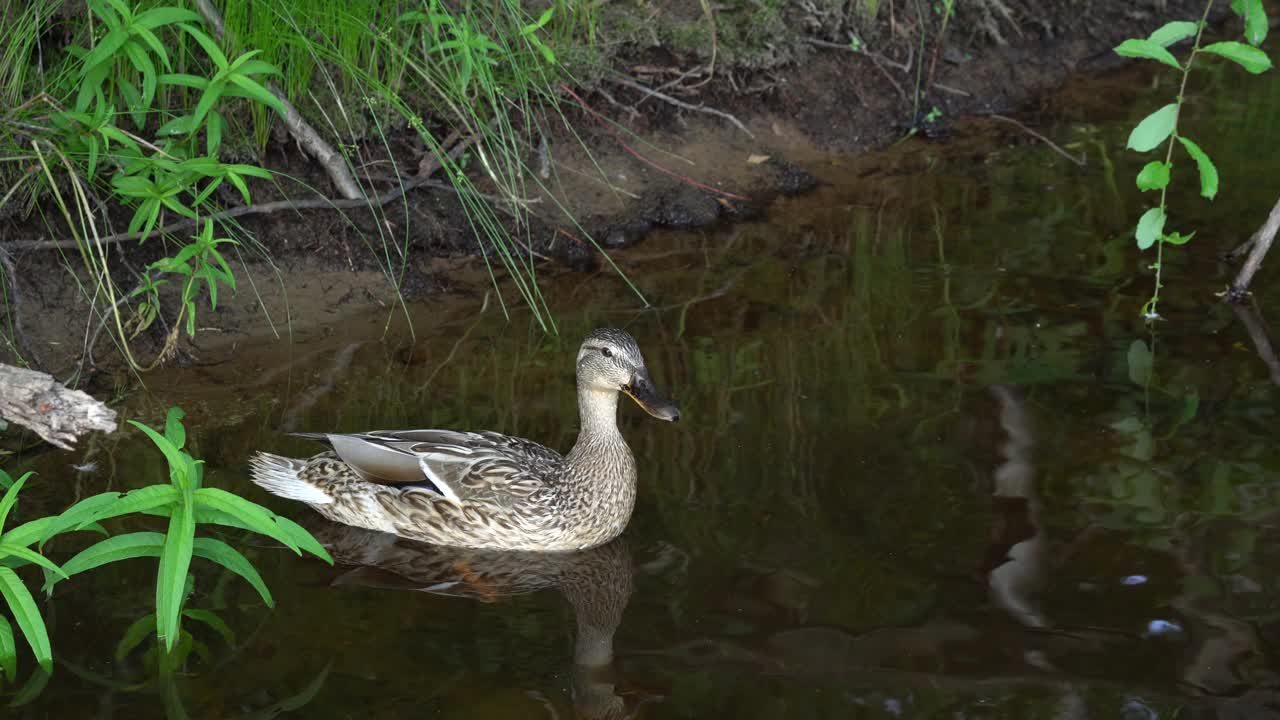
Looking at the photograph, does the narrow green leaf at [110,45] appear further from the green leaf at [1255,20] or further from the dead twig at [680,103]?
the green leaf at [1255,20]

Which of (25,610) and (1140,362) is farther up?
(1140,362)

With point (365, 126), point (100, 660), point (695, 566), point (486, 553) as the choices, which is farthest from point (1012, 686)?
point (365, 126)

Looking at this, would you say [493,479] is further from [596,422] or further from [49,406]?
[49,406]

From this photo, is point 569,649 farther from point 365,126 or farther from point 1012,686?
point 365,126

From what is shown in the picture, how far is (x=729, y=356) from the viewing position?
241 inches

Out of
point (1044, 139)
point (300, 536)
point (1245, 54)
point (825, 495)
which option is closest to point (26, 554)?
point (300, 536)

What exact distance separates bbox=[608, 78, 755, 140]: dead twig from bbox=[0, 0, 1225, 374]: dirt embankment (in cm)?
2

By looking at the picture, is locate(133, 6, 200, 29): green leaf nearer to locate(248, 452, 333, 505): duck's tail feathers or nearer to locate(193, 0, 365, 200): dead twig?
locate(193, 0, 365, 200): dead twig

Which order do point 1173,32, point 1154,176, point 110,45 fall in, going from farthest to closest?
point 1154,176 < point 1173,32 < point 110,45

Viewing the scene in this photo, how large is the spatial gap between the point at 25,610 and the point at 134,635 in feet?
1.36

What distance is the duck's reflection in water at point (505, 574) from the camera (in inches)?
172

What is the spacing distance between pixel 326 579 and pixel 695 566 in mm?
1268

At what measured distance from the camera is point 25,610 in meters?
3.91

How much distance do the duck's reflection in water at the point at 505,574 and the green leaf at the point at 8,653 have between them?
1.02 meters
